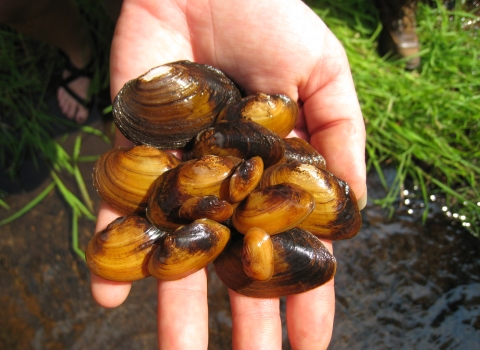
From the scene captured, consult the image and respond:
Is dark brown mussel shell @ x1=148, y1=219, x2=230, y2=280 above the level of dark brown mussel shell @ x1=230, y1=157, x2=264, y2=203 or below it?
below

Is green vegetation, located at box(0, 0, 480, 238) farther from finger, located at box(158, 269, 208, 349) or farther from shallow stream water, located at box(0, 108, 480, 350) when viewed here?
finger, located at box(158, 269, 208, 349)

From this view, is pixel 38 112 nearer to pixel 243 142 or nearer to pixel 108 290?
pixel 108 290

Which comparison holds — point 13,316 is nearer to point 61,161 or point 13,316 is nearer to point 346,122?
point 61,161

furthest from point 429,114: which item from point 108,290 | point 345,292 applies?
point 108,290

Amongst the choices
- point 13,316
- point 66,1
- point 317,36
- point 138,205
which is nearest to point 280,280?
point 138,205

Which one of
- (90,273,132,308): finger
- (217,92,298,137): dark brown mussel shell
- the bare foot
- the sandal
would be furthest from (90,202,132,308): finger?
the sandal

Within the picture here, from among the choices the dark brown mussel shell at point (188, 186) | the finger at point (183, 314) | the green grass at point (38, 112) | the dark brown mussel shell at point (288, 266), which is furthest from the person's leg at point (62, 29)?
the dark brown mussel shell at point (288, 266)

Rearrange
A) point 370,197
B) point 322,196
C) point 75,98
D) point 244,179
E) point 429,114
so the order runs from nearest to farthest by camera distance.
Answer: point 244,179 → point 322,196 → point 370,197 → point 429,114 → point 75,98

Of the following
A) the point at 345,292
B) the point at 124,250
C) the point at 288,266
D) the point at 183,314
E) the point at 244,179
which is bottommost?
the point at 345,292
